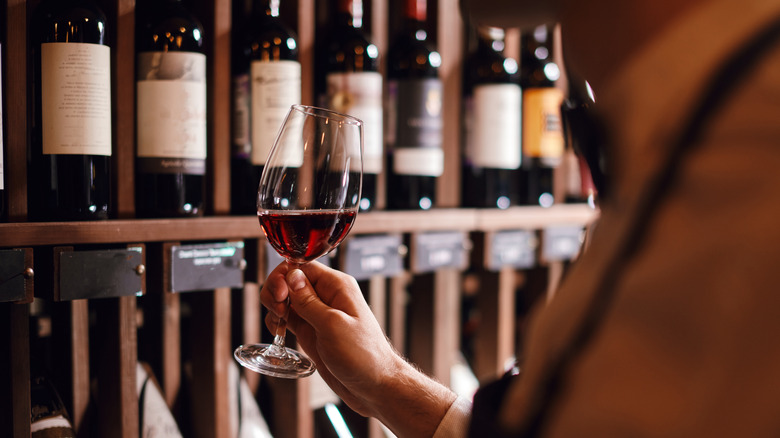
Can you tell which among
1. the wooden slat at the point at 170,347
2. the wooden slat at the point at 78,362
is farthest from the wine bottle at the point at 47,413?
the wooden slat at the point at 170,347

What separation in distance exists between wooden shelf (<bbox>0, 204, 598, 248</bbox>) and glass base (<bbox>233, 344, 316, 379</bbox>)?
0.66 feet

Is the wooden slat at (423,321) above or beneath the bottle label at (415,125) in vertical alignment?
beneath

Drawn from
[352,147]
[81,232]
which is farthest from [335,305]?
[81,232]

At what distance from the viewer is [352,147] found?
897 mm

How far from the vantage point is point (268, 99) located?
1040 mm

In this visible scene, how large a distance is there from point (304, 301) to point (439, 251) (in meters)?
0.49

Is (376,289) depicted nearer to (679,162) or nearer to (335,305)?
(335,305)

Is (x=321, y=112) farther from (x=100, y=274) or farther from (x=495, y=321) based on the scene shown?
(x=495, y=321)

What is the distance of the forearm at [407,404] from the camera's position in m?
0.89

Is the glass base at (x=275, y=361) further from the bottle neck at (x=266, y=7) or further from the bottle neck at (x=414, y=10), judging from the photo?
the bottle neck at (x=414, y=10)

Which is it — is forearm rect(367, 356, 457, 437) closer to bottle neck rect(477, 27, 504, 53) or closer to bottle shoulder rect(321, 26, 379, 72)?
bottle shoulder rect(321, 26, 379, 72)

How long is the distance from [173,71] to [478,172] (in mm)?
737

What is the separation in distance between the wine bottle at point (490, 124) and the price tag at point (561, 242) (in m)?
0.13

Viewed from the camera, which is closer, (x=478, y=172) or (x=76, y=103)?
(x=76, y=103)
